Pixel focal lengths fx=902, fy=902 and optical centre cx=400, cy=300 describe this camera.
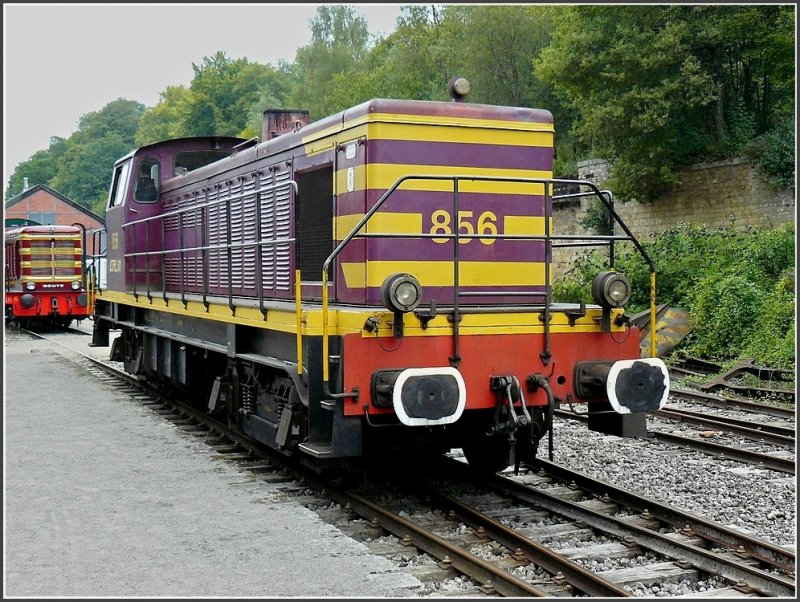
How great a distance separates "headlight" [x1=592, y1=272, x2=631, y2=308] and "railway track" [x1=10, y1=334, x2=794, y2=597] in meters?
1.34

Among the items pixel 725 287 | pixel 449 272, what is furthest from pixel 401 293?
pixel 725 287

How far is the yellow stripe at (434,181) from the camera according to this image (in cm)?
645

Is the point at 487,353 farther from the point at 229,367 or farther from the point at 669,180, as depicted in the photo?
the point at 669,180

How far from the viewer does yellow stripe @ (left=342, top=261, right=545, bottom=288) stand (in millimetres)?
6473

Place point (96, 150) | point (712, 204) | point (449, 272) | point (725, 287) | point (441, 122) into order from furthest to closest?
point (96, 150) < point (712, 204) < point (725, 287) < point (449, 272) < point (441, 122)

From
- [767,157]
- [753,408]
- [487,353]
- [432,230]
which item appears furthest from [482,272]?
[767,157]

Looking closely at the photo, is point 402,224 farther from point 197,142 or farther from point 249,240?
point 197,142

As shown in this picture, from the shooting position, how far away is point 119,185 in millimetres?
12344

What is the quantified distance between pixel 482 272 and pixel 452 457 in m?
1.89

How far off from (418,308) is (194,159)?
667 centimetres

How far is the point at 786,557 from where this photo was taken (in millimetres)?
4992

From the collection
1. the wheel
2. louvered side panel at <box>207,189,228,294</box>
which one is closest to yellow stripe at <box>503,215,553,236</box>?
the wheel

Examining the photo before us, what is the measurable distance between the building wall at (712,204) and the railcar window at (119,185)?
1297cm

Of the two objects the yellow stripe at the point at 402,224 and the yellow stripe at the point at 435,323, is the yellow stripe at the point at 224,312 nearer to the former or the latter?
the yellow stripe at the point at 435,323
